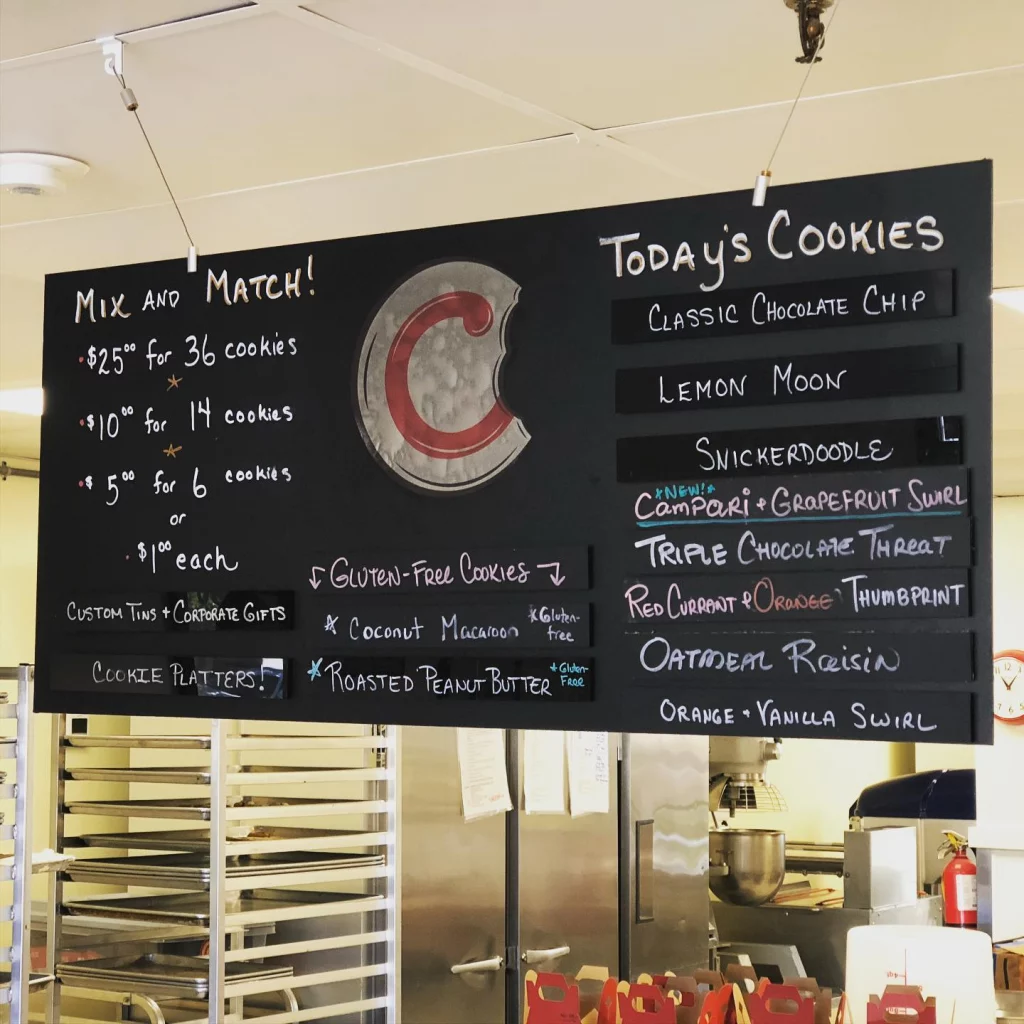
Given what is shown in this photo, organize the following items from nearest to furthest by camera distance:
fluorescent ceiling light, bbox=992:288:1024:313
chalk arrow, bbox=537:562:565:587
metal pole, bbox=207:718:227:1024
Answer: chalk arrow, bbox=537:562:565:587
fluorescent ceiling light, bbox=992:288:1024:313
metal pole, bbox=207:718:227:1024

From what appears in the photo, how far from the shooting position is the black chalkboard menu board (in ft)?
6.47

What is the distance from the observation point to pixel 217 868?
13.5ft

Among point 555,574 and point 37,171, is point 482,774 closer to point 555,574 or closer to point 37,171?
point 37,171

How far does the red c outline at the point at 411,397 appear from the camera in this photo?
7.57 ft

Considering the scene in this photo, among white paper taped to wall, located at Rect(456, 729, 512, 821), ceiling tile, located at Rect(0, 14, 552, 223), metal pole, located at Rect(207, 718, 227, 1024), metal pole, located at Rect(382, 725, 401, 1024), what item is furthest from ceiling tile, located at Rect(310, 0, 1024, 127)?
white paper taped to wall, located at Rect(456, 729, 512, 821)

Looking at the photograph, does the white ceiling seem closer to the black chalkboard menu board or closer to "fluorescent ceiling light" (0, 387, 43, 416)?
the black chalkboard menu board

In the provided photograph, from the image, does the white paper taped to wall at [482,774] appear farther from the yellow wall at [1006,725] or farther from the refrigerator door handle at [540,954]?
the yellow wall at [1006,725]

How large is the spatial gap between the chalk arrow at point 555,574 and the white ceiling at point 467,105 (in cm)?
80

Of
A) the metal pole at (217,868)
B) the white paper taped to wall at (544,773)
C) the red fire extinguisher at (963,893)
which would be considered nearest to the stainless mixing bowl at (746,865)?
the red fire extinguisher at (963,893)

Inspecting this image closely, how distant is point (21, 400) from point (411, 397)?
333cm

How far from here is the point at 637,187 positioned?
2.98m

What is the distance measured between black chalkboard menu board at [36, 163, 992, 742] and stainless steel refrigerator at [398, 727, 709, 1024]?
246cm

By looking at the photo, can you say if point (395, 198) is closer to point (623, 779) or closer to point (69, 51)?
point (69, 51)

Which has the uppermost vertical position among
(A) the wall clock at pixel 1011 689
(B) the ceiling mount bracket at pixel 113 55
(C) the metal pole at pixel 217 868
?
(B) the ceiling mount bracket at pixel 113 55
